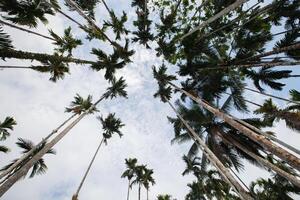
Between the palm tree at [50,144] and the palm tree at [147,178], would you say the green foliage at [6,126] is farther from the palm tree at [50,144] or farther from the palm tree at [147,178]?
the palm tree at [147,178]

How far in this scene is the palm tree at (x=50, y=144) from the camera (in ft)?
32.8

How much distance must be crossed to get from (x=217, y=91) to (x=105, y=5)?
10474mm

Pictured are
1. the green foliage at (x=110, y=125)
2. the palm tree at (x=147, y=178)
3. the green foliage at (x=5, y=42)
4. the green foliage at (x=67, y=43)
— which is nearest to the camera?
the green foliage at (x=5, y=42)

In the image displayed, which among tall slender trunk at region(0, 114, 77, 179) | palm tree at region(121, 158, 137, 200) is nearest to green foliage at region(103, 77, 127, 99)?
tall slender trunk at region(0, 114, 77, 179)

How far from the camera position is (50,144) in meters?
13.2

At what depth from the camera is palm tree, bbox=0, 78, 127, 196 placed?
1001 centimetres

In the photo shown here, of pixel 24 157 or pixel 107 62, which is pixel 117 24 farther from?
pixel 24 157

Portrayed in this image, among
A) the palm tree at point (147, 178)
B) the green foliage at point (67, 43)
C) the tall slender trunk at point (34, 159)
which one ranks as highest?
the palm tree at point (147, 178)

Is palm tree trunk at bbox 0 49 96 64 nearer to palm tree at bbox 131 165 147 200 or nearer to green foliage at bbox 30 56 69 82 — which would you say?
green foliage at bbox 30 56 69 82

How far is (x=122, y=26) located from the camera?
64.2 ft

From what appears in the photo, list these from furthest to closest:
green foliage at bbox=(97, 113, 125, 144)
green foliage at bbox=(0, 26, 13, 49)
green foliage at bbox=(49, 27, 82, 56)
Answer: green foliage at bbox=(97, 113, 125, 144) < green foliage at bbox=(49, 27, 82, 56) < green foliage at bbox=(0, 26, 13, 49)

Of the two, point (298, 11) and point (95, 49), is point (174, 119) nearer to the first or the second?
point (95, 49)

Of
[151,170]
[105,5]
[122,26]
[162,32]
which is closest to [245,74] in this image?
[162,32]

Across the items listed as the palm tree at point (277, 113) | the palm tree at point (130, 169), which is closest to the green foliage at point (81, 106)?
the palm tree at point (277, 113)
